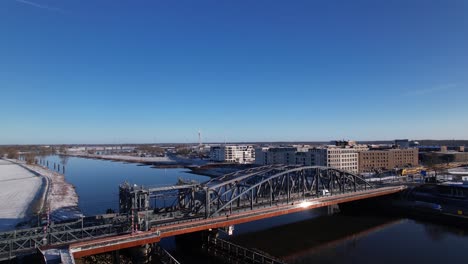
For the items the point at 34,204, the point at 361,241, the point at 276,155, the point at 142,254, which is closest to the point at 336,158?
the point at 276,155

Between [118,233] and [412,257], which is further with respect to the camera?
[412,257]

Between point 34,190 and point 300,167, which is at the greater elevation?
point 300,167

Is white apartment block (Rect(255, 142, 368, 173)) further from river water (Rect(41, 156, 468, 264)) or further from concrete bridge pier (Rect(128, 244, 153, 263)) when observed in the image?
concrete bridge pier (Rect(128, 244, 153, 263))

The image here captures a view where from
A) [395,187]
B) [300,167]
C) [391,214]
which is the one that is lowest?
[391,214]

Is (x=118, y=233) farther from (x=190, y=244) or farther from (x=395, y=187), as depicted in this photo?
(x=395, y=187)

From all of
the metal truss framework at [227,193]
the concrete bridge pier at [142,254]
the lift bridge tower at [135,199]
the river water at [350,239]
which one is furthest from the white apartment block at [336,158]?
the concrete bridge pier at [142,254]

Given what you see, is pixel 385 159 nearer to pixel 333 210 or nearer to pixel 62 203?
pixel 333 210

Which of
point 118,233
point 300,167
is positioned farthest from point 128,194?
point 300,167
